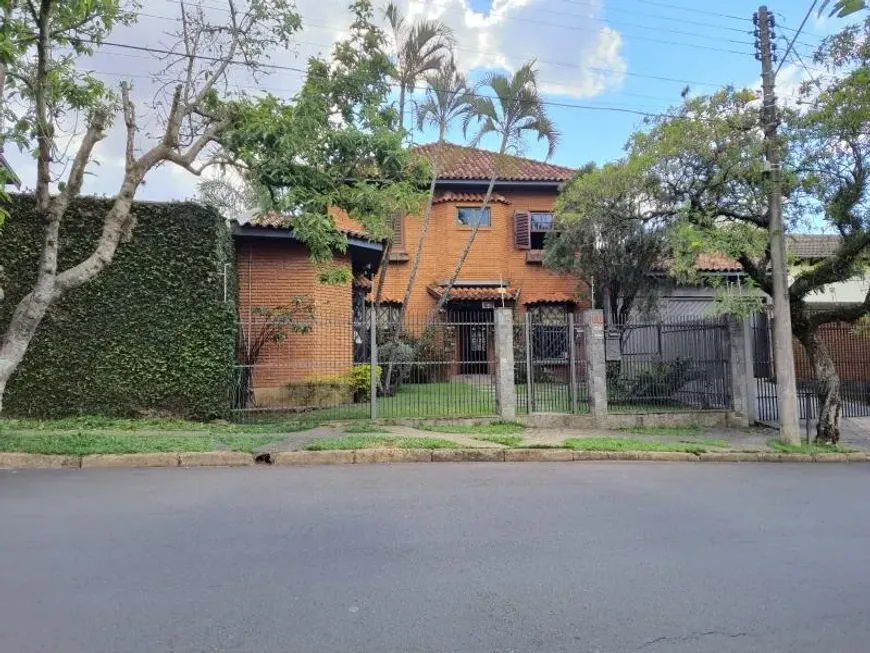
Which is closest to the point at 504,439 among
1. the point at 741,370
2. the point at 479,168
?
the point at 741,370

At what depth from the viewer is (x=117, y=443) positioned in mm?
9086

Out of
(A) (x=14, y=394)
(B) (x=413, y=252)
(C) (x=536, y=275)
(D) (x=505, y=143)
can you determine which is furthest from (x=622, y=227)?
(A) (x=14, y=394)

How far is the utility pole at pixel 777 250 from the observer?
10547mm

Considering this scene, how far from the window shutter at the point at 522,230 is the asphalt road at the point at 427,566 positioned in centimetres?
1485

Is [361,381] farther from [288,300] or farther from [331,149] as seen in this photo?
[331,149]

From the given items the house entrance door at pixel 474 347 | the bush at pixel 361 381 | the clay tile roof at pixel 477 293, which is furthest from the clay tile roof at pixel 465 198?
the bush at pixel 361 381

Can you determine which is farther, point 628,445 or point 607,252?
point 607,252

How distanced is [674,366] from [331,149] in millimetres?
8436

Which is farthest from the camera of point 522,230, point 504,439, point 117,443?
point 522,230

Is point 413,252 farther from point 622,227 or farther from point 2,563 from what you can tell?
point 2,563

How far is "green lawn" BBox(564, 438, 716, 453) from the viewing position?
9.86 metres

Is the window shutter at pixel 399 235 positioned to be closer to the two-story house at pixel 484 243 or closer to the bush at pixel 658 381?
the two-story house at pixel 484 243

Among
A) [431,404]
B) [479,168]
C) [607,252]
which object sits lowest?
[431,404]

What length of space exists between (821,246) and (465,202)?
12374 mm
